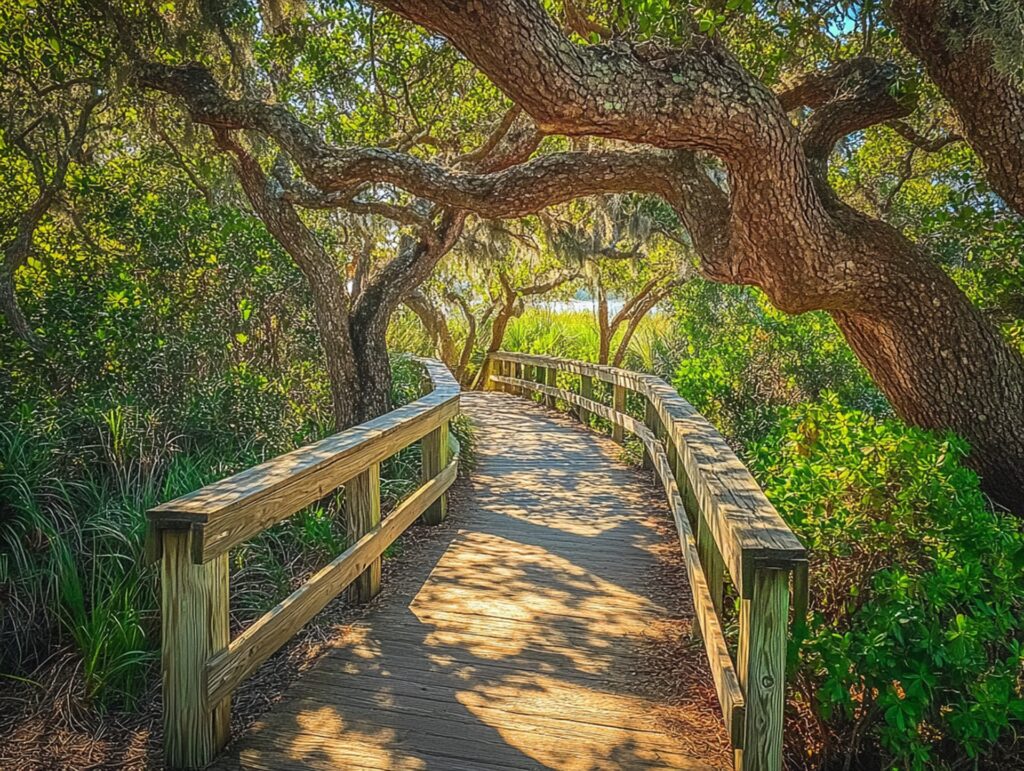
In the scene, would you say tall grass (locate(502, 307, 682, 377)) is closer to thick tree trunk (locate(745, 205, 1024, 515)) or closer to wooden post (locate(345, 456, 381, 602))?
thick tree trunk (locate(745, 205, 1024, 515))

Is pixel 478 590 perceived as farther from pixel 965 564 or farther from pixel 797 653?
pixel 965 564

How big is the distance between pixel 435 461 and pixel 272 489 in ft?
8.80

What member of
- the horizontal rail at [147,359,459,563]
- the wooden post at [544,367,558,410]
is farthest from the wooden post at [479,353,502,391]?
the horizontal rail at [147,359,459,563]

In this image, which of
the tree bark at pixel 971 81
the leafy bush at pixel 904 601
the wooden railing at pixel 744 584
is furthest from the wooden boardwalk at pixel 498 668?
the tree bark at pixel 971 81

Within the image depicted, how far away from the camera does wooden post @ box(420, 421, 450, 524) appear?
5.40 metres

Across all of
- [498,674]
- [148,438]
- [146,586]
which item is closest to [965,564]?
[498,674]

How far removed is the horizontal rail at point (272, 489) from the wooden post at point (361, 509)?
105 mm

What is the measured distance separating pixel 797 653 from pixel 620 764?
0.75 meters

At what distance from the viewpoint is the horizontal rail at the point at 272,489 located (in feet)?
7.95

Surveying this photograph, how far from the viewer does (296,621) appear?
3057mm

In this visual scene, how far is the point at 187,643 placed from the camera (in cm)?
244

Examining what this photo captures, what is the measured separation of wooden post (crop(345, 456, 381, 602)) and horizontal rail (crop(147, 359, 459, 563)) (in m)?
0.11

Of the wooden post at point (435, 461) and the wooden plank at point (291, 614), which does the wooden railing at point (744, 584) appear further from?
the wooden post at point (435, 461)

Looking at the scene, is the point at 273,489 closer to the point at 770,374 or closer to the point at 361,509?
the point at 361,509
